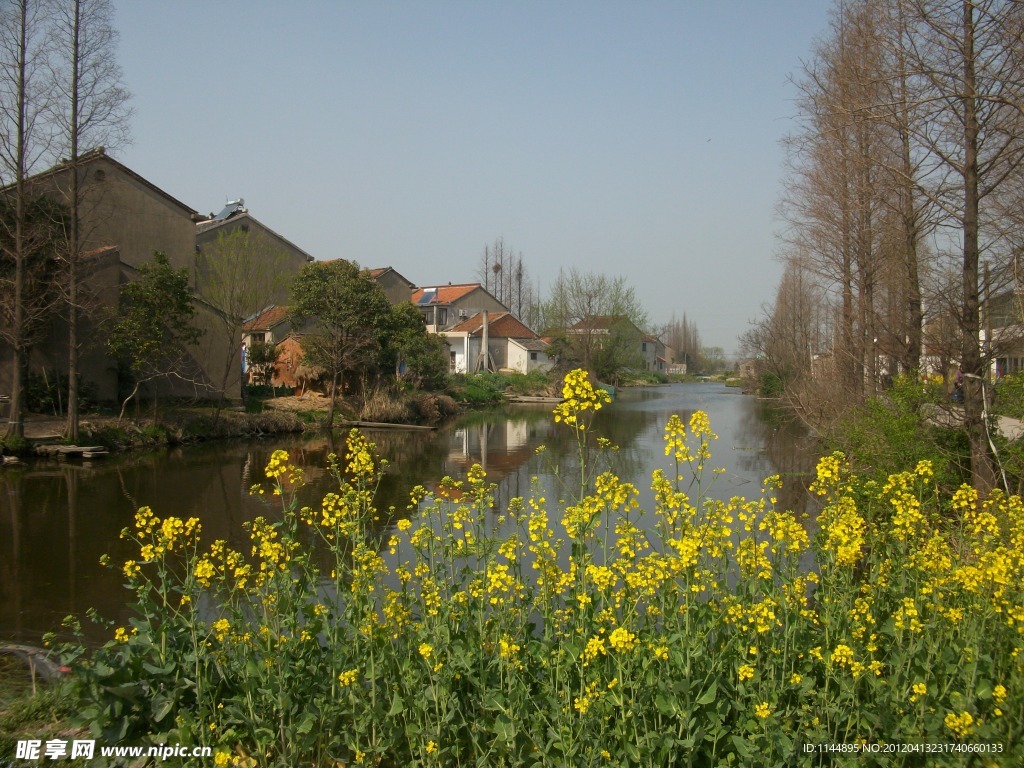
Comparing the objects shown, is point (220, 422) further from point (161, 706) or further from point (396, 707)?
point (396, 707)

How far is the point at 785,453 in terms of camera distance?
64.4 feet

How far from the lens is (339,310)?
2570 cm

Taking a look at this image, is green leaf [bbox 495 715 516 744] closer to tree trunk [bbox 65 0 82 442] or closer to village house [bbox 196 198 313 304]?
tree trunk [bbox 65 0 82 442]

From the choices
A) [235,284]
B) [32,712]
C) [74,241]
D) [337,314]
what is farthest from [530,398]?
[32,712]

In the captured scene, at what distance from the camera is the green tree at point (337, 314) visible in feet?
83.8

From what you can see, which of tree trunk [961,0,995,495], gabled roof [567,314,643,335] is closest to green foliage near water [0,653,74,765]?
tree trunk [961,0,995,495]

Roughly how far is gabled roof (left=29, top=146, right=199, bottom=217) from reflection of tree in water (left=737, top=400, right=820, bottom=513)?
16763mm

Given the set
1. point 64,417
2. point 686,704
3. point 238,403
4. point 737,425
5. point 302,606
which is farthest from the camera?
point 737,425

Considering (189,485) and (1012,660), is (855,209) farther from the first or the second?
(189,485)

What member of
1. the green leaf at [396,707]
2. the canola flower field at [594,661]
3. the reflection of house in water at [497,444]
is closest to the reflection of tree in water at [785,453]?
the canola flower field at [594,661]

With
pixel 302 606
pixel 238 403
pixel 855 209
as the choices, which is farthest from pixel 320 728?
pixel 238 403

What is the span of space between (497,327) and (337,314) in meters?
22.9

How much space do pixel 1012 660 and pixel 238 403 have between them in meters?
23.8

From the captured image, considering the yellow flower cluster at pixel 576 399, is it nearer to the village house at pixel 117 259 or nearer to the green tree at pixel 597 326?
the village house at pixel 117 259
